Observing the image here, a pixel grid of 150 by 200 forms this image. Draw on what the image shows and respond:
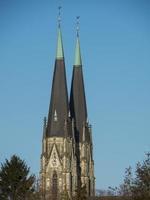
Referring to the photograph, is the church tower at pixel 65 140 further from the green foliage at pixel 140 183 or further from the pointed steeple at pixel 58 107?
the green foliage at pixel 140 183

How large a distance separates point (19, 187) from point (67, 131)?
22281 mm

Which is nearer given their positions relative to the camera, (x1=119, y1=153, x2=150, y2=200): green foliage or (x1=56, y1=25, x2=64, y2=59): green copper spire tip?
(x1=119, y1=153, x2=150, y2=200): green foliage

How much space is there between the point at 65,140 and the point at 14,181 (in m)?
21.4

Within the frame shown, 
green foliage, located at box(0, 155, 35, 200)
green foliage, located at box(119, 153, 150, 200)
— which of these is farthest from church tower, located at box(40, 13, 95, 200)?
green foliage, located at box(119, 153, 150, 200)

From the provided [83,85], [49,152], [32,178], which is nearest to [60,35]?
[83,85]

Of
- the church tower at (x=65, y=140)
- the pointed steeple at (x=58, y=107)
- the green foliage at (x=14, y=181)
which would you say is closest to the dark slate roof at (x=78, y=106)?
the church tower at (x=65, y=140)

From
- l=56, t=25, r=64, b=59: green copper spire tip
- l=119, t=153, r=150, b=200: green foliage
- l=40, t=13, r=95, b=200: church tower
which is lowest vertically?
l=119, t=153, r=150, b=200: green foliage

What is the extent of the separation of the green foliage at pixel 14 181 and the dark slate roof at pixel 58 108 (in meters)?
20.9

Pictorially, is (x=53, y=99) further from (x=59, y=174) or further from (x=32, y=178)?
(x=32, y=178)

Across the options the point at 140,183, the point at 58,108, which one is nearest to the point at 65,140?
the point at 58,108

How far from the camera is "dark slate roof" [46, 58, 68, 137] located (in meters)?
97.8

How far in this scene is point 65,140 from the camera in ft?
319

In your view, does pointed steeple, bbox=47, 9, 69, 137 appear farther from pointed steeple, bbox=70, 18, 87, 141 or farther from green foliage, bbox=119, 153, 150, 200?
green foliage, bbox=119, 153, 150, 200

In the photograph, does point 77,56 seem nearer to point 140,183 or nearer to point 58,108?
point 58,108
